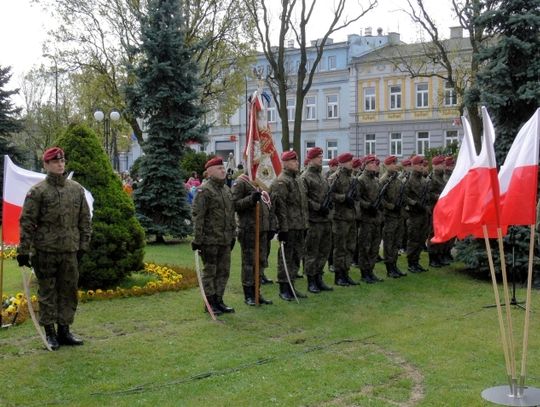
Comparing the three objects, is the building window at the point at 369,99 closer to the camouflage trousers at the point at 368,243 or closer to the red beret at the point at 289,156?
the camouflage trousers at the point at 368,243

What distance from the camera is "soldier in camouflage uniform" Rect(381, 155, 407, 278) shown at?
12.2 meters

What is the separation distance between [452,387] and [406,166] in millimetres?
8917

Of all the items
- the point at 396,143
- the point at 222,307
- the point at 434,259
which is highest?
the point at 396,143

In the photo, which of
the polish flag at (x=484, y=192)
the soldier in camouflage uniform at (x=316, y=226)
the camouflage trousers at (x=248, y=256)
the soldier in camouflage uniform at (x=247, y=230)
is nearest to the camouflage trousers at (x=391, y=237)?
the soldier in camouflage uniform at (x=316, y=226)

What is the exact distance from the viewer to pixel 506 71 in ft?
37.8

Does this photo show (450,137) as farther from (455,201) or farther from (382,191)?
(455,201)

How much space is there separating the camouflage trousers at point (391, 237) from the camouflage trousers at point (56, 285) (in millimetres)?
6550

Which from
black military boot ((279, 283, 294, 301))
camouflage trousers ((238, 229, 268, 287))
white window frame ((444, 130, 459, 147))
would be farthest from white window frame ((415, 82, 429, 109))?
camouflage trousers ((238, 229, 268, 287))

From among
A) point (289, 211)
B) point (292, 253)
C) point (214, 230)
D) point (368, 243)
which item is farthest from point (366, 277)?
point (214, 230)

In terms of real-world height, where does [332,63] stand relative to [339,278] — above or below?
above

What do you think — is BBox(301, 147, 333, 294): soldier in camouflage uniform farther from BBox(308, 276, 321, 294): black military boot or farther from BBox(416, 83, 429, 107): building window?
BBox(416, 83, 429, 107): building window

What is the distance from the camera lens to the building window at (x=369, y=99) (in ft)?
163

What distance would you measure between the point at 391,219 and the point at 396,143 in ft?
124

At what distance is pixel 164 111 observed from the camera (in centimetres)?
1891
